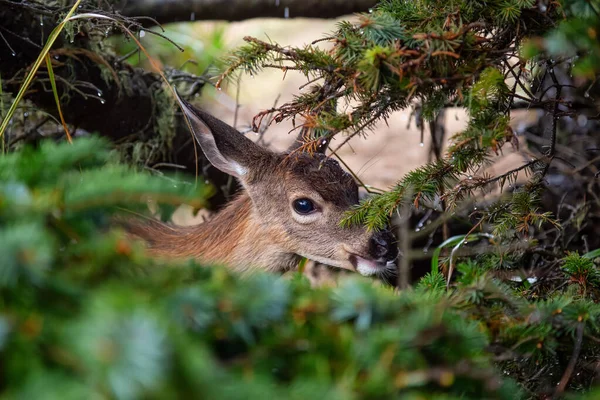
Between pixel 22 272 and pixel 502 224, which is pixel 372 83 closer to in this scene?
pixel 502 224

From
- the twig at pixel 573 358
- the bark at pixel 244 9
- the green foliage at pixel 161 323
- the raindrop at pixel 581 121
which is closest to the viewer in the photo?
the green foliage at pixel 161 323

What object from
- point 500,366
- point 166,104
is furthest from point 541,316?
point 166,104

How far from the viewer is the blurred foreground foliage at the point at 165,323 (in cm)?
121

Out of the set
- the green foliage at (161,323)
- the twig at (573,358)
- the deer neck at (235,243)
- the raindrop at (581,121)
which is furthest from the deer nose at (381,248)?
the raindrop at (581,121)

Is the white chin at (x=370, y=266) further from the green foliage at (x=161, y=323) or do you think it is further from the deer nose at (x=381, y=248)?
the green foliage at (x=161, y=323)

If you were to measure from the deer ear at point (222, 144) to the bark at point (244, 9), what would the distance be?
196 cm

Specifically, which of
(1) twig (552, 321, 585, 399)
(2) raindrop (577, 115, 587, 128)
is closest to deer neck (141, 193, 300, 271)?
(1) twig (552, 321, 585, 399)

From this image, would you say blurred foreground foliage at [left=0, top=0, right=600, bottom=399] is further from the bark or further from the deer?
the bark

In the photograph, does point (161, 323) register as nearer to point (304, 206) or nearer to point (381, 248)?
point (381, 248)

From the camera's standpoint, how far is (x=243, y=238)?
436 centimetres

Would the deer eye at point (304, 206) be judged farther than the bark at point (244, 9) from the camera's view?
No

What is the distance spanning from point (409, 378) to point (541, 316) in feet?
2.56

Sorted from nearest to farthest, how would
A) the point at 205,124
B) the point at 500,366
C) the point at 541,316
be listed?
the point at 541,316
the point at 500,366
the point at 205,124

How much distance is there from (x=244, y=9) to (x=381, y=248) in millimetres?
2804
